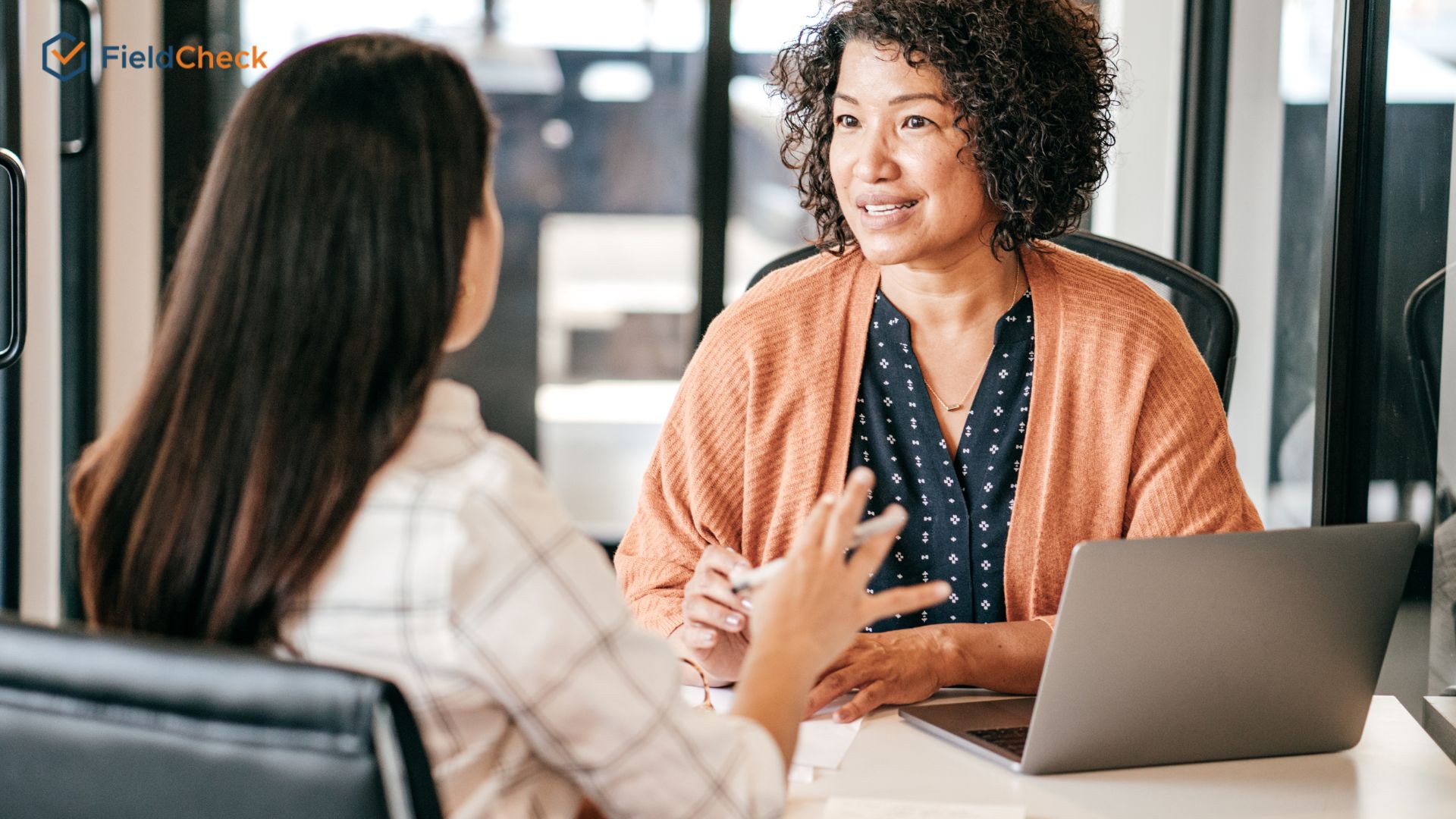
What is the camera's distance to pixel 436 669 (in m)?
0.78

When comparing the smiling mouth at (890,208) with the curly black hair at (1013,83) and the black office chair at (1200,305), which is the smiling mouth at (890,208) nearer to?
the curly black hair at (1013,83)

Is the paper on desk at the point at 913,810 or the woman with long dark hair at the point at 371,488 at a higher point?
the woman with long dark hair at the point at 371,488

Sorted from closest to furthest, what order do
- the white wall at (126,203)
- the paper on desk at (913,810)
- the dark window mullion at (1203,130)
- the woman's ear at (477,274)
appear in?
1. the woman's ear at (477,274)
2. the paper on desk at (913,810)
3. the dark window mullion at (1203,130)
4. the white wall at (126,203)

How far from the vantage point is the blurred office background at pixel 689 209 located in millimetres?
1891

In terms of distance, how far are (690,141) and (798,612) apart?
2.93m

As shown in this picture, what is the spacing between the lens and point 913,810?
1069mm

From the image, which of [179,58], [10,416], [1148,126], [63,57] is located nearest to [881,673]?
[10,416]

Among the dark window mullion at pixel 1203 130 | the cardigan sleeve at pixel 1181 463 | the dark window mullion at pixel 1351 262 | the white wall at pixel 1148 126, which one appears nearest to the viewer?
the cardigan sleeve at pixel 1181 463

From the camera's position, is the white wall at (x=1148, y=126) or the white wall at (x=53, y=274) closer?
the white wall at (x=53, y=274)

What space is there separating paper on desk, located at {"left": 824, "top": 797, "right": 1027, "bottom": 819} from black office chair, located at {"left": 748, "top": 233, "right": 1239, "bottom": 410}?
0.85 metres

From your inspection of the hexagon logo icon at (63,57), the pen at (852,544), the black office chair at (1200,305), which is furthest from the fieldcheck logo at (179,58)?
the pen at (852,544)

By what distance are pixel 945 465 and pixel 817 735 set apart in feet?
1.57

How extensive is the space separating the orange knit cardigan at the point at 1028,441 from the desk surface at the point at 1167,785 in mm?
347

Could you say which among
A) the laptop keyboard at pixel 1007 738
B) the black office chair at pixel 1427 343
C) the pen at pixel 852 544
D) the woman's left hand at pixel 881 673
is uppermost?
the black office chair at pixel 1427 343
